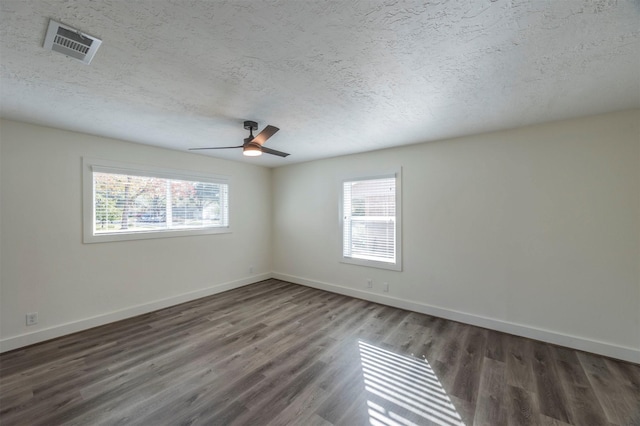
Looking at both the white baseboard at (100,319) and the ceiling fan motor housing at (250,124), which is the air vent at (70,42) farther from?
the white baseboard at (100,319)

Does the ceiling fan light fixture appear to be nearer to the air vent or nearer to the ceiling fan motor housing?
the ceiling fan motor housing

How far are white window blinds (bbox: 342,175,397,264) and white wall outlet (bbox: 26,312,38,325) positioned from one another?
3987 mm

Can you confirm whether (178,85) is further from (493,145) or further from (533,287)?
(533,287)

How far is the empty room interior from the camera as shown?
1.57m

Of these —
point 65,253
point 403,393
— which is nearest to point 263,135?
point 403,393

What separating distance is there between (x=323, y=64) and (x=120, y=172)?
→ 10.9 ft

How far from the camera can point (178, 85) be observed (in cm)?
210

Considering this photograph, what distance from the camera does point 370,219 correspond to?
434 cm

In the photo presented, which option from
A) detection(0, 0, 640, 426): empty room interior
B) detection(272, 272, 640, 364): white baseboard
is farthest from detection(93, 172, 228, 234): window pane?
detection(272, 272, 640, 364): white baseboard

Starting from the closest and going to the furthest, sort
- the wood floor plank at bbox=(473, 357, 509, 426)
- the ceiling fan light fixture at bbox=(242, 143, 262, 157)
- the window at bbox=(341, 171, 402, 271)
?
the wood floor plank at bbox=(473, 357, 509, 426) < the ceiling fan light fixture at bbox=(242, 143, 262, 157) < the window at bbox=(341, 171, 402, 271)

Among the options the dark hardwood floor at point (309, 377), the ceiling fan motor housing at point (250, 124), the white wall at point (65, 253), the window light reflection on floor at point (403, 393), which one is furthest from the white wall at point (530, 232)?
the white wall at point (65, 253)

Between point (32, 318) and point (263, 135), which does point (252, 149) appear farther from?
point (32, 318)

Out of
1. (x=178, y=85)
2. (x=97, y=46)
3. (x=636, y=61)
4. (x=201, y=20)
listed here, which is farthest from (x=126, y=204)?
(x=636, y=61)

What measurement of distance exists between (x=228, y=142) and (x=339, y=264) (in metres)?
2.70
